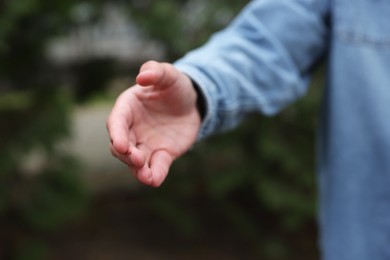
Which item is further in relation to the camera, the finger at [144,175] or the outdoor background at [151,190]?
the outdoor background at [151,190]

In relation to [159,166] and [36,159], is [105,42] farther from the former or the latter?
[159,166]

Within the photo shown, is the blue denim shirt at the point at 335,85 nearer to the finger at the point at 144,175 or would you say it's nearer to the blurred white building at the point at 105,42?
the finger at the point at 144,175

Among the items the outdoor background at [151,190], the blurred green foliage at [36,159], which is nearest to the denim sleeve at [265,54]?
the outdoor background at [151,190]

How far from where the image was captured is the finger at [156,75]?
943 mm

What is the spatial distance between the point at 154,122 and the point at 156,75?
0.12 meters

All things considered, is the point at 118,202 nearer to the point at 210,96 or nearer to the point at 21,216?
the point at 21,216

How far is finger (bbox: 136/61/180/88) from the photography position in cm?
94

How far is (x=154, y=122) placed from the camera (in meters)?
1.04

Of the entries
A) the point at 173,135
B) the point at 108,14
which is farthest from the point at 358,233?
the point at 108,14

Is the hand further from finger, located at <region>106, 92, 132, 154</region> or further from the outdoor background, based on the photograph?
the outdoor background

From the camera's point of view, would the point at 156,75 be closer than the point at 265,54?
Yes

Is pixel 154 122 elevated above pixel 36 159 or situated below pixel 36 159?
above

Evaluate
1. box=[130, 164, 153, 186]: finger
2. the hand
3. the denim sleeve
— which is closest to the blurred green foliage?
the denim sleeve

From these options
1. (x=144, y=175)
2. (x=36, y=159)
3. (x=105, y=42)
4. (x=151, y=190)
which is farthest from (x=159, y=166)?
(x=105, y=42)
